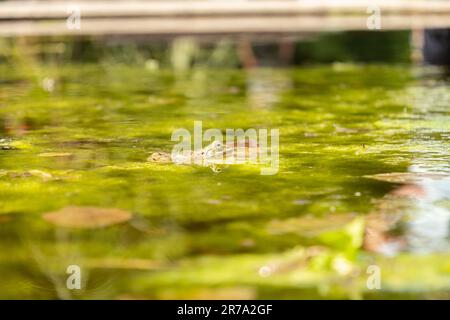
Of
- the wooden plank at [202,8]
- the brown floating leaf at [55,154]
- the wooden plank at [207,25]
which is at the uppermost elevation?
the wooden plank at [202,8]

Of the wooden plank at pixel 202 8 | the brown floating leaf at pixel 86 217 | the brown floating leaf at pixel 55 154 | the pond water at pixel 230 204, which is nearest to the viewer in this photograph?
the pond water at pixel 230 204

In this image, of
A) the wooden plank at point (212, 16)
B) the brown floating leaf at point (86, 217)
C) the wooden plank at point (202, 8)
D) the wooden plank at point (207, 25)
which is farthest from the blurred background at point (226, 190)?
the wooden plank at point (202, 8)

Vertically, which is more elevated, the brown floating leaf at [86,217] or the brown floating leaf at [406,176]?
the brown floating leaf at [406,176]

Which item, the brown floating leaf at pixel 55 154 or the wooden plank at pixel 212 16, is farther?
the wooden plank at pixel 212 16

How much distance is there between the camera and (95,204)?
1633mm

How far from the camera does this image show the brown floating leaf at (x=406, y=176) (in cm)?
178

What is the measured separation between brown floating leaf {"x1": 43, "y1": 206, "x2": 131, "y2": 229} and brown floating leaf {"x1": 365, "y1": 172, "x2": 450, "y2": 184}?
1.85 ft

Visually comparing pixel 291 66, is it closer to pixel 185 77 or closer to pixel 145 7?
pixel 185 77

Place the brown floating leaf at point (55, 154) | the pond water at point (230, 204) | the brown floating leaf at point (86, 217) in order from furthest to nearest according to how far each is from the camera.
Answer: the brown floating leaf at point (55, 154) < the brown floating leaf at point (86, 217) < the pond water at point (230, 204)

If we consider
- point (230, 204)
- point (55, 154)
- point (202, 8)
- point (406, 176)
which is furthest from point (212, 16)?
point (230, 204)

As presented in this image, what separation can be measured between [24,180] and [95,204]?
0.93 feet

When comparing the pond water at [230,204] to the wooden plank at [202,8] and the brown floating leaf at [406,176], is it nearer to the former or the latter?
the brown floating leaf at [406,176]

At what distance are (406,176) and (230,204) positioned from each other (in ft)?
1.39
